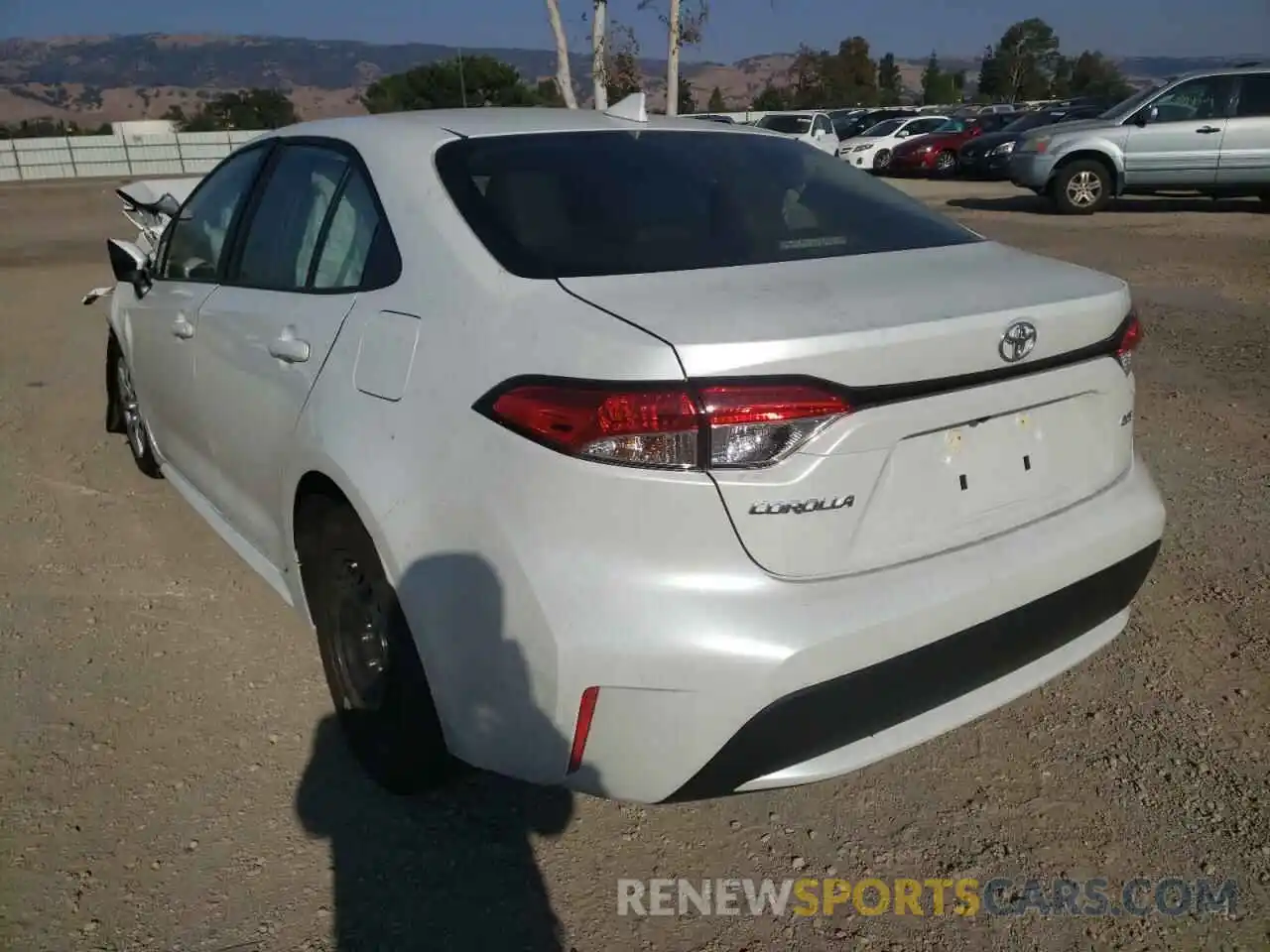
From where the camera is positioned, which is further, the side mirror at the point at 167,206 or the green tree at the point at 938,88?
the green tree at the point at 938,88

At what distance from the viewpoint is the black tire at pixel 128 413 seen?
180 inches

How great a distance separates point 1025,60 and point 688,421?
80.4 metres

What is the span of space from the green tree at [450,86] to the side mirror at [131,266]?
139 feet

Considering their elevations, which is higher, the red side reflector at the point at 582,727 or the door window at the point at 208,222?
the door window at the point at 208,222

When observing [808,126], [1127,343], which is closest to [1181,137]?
[808,126]

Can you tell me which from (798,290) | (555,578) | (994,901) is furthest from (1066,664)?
(555,578)

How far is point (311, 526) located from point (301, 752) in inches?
26.0

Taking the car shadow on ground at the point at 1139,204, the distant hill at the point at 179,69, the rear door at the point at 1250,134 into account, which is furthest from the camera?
the distant hill at the point at 179,69

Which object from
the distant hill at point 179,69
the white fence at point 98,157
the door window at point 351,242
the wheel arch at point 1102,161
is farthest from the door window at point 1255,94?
the distant hill at point 179,69

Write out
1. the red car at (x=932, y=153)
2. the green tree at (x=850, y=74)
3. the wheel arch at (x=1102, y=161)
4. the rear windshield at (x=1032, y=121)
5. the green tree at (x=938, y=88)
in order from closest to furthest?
the wheel arch at (x=1102, y=161), the rear windshield at (x=1032, y=121), the red car at (x=932, y=153), the green tree at (x=850, y=74), the green tree at (x=938, y=88)

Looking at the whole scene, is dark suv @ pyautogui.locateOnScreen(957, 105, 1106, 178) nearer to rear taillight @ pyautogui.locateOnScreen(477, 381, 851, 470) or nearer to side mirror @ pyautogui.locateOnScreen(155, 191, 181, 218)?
side mirror @ pyautogui.locateOnScreen(155, 191, 181, 218)

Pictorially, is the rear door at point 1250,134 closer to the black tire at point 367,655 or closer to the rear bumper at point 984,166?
the rear bumper at point 984,166

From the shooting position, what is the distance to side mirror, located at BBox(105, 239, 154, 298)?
3969 mm

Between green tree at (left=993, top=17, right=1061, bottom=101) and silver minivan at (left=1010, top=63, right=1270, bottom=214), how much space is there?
59584 mm
